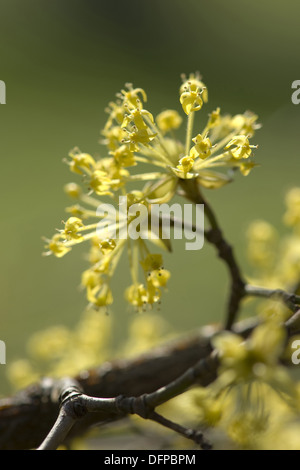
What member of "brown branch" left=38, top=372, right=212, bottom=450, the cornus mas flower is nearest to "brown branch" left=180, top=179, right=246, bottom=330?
the cornus mas flower

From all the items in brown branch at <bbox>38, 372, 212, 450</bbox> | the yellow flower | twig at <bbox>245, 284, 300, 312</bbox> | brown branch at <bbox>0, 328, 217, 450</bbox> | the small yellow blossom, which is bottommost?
brown branch at <bbox>0, 328, 217, 450</bbox>

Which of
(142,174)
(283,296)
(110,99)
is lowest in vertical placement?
(283,296)

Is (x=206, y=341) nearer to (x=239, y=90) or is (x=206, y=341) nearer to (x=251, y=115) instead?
(x=251, y=115)

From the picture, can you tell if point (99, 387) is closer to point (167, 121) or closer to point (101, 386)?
point (101, 386)

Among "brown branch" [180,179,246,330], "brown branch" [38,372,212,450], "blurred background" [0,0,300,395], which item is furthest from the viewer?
"blurred background" [0,0,300,395]

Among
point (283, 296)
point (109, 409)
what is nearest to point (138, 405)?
point (109, 409)

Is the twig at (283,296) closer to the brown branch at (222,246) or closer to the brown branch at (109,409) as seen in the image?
the brown branch at (222,246)

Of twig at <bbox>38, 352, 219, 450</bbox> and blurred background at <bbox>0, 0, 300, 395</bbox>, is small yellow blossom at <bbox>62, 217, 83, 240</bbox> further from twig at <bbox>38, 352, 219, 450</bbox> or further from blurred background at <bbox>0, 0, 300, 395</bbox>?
blurred background at <bbox>0, 0, 300, 395</bbox>

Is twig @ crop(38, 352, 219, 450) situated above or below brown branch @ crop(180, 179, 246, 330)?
below

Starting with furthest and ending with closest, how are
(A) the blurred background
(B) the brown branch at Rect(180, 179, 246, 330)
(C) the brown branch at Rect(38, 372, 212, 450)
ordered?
(A) the blurred background, (B) the brown branch at Rect(180, 179, 246, 330), (C) the brown branch at Rect(38, 372, 212, 450)
